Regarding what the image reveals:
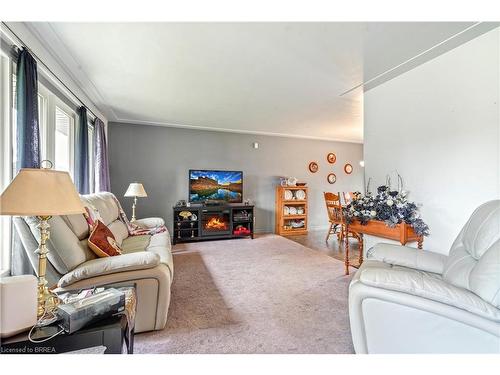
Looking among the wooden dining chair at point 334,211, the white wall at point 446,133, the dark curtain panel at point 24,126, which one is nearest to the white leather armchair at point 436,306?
the white wall at point 446,133

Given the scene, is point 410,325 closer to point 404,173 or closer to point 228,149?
point 404,173

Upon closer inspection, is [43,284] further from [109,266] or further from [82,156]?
[82,156]

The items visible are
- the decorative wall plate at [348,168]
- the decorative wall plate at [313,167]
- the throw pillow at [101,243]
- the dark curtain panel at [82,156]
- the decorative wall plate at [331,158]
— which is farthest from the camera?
the decorative wall plate at [348,168]

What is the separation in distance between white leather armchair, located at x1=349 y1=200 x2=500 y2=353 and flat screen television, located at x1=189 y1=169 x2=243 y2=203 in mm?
3905

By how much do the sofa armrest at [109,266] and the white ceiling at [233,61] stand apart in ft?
5.87

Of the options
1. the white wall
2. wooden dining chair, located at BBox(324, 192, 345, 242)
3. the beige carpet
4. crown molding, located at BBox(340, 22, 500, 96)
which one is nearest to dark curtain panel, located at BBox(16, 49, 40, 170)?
the beige carpet

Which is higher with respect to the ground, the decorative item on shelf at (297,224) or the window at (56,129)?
the window at (56,129)

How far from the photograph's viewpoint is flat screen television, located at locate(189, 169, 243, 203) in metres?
4.90

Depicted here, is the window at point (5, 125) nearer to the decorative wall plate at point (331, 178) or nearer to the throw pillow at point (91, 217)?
the throw pillow at point (91, 217)

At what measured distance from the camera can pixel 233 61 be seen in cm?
241

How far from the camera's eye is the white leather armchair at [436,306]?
1.14 metres
